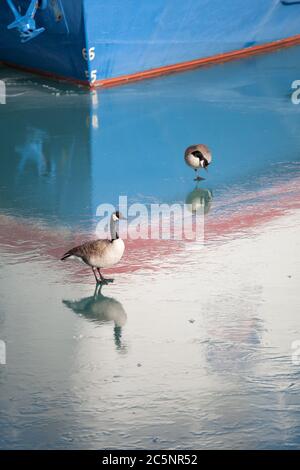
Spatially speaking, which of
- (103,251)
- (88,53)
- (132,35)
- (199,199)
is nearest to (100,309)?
(103,251)

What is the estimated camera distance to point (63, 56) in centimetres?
1234

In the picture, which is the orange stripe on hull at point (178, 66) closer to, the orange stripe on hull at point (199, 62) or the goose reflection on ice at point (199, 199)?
the orange stripe on hull at point (199, 62)

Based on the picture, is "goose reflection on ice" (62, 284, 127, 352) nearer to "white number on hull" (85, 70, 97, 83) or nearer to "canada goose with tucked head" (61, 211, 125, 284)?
"canada goose with tucked head" (61, 211, 125, 284)

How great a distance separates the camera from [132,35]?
12500 millimetres

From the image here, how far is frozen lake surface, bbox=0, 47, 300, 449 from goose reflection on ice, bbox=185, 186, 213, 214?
3cm

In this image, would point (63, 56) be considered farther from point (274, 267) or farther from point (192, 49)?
point (274, 267)

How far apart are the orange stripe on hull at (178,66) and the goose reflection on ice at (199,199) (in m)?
4.45

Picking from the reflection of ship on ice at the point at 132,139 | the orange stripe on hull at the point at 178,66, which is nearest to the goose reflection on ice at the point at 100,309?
the reflection of ship on ice at the point at 132,139

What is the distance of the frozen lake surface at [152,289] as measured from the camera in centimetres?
469

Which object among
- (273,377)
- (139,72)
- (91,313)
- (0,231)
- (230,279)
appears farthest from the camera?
(139,72)

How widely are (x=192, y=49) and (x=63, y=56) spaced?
2145 millimetres

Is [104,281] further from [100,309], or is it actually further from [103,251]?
[100,309]

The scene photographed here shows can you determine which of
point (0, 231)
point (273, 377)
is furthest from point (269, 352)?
point (0, 231)

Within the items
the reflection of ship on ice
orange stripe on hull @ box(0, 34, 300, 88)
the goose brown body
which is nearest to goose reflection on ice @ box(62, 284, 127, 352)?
the reflection of ship on ice
